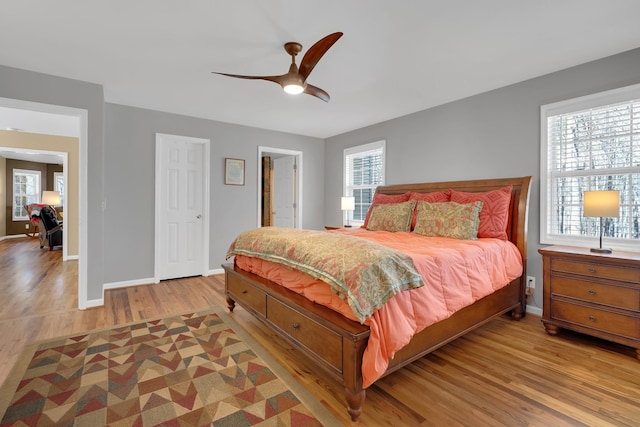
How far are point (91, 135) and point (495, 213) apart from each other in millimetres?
4228

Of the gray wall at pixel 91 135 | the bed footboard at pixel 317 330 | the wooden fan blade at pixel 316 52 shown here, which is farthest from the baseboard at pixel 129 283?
the wooden fan blade at pixel 316 52

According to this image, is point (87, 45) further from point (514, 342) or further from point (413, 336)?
point (514, 342)

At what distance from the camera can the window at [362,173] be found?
16.1 ft

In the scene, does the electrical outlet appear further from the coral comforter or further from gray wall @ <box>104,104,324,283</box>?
gray wall @ <box>104,104,324,283</box>

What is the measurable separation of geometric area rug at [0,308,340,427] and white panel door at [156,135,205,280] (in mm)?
1886

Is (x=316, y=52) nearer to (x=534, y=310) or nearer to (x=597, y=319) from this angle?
(x=597, y=319)

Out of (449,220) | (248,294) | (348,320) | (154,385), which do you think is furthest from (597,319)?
(154,385)

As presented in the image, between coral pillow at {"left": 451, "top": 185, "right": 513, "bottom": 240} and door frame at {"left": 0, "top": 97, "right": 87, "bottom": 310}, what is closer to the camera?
coral pillow at {"left": 451, "top": 185, "right": 513, "bottom": 240}

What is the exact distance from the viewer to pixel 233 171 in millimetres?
4816

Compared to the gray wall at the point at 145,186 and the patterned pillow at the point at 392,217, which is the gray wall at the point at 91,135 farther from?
the patterned pillow at the point at 392,217

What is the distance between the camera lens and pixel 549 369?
2090 mm

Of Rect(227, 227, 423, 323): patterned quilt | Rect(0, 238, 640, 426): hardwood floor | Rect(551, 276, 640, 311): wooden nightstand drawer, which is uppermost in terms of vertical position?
Rect(227, 227, 423, 323): patterned quilt

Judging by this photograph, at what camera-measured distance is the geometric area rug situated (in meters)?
1.60

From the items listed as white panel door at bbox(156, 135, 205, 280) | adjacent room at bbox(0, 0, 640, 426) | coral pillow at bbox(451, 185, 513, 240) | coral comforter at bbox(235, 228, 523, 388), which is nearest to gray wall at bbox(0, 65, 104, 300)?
adjacent room at bbox(0, 0, 640, 426)
